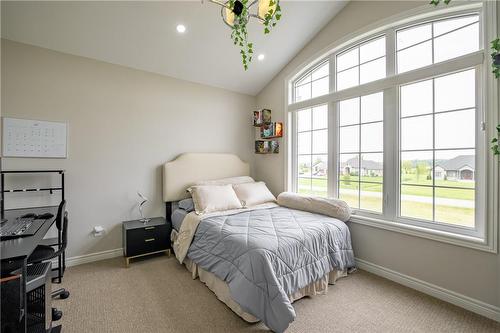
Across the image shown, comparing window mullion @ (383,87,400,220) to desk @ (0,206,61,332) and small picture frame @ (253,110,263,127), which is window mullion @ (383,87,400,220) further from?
desk @ (0,206,61,332)

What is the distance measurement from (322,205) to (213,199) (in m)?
1.36

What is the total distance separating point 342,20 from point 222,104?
208cm

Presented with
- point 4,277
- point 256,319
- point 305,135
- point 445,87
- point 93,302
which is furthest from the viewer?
point 305,135

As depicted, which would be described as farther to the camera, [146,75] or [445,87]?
[146,75]

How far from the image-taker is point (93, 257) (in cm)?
282

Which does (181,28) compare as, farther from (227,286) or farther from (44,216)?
(227,286)

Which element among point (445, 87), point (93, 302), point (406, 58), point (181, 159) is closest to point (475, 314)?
point (445, 87)

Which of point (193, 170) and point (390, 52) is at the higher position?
point (390, 52)

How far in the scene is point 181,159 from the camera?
10.9ft

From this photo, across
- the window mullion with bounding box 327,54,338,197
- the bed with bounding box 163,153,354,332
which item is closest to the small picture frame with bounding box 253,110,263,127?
the window mullion with bounding box 327,54,338,197

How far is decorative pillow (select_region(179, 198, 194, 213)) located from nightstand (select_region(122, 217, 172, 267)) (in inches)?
11.6

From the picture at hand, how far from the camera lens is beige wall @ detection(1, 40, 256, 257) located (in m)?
2.49

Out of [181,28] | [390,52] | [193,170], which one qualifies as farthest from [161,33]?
[390,52]

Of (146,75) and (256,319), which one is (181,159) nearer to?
(146,75)
